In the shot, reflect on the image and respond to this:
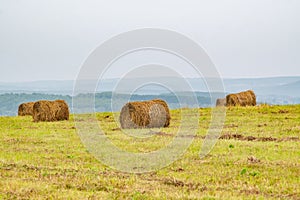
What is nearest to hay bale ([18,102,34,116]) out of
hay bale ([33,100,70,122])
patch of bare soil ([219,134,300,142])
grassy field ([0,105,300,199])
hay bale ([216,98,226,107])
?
hay bale ([33,100,70,122])

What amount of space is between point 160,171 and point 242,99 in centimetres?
3282

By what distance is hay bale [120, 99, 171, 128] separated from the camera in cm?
3002

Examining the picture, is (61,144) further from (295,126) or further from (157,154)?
(295,126)

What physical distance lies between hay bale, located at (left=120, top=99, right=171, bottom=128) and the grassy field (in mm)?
5092

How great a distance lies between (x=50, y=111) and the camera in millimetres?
36219

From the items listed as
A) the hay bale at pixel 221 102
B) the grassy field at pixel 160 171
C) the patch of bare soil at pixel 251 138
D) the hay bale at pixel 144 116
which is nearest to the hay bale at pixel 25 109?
the hay bale at pixel 144 116

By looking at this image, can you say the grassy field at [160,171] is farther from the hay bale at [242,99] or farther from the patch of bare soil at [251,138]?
the hay bale at [242,99]

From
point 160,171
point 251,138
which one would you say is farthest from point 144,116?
point 160,171

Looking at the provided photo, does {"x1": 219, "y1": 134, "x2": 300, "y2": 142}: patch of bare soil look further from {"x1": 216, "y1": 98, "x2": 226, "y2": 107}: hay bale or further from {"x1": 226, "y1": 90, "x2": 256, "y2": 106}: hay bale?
{"x1": 216, "y1": 98, "x2": 226, "y2": 107}: hay bale

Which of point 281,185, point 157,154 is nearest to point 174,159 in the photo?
point 157,154

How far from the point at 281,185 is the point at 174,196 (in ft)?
9.63

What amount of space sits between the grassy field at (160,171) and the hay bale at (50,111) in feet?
35.7

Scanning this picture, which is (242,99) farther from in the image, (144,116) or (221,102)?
(144,116)

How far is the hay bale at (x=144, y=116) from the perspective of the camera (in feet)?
98.5
